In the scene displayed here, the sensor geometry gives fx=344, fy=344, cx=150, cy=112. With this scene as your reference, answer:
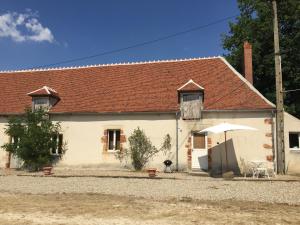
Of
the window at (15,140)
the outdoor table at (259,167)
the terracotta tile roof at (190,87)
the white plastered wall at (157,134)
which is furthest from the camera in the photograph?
the window at (15,140)

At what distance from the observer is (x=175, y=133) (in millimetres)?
18266

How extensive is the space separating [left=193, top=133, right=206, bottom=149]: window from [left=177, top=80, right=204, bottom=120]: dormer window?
1.00 meters

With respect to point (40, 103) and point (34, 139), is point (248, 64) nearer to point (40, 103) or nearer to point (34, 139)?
point (40, 103)

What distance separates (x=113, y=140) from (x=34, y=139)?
4.22 metres

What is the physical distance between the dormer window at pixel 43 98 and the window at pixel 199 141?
28.7 feet

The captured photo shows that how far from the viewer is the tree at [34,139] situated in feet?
60.6

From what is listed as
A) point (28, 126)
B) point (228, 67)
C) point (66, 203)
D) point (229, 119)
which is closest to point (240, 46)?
point (228, 67)

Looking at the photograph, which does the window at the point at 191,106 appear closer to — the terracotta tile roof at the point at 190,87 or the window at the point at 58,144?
the terracotta tile roof at the point at 190,87

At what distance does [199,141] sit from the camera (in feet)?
59.3

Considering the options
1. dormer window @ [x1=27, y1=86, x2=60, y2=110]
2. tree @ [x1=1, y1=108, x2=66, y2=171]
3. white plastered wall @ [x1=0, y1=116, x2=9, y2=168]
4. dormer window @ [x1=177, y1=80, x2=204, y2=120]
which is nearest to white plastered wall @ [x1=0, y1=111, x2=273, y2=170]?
white plastered wall @ [x1=0, y1=116, x2=9, y2=168]

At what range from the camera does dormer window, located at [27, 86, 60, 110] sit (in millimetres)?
20281

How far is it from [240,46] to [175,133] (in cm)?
1326

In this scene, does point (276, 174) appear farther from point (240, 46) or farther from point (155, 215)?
point (240, 46)

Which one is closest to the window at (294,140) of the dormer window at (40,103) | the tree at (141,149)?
the tree at (141,149)
